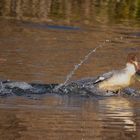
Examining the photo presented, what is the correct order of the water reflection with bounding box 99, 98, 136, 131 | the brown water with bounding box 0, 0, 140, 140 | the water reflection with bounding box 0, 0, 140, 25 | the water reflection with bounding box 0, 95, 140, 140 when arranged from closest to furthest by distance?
1. the water reflection with bounding box 0, 95, 140, 140
2. the brown water with bounding box 0, 0, 140, 140
3. the water reflection with bounding box 99, 98, 136, 131
4. the water reflection with bounding box 0, 0, 140, 25

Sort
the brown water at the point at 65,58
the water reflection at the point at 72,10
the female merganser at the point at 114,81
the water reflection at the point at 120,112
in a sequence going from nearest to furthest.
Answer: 1. the brown water at the point at 65,58
2. the water reflection at the point at 120,112
3. the female merganser at the point at 114,81
4. the water reflection at the point at 72,10

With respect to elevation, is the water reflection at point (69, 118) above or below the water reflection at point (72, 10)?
above

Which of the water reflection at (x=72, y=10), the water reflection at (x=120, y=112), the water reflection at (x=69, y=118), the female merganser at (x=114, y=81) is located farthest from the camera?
the water reflection at (x=72, y=10)

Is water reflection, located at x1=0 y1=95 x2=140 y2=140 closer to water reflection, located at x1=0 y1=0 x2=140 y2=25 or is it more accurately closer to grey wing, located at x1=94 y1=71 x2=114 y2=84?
grey wing, located at x1=94 y1=71 x2=114 y2=84

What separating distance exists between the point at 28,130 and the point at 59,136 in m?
0.40

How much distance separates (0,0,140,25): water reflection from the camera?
71.8 ft

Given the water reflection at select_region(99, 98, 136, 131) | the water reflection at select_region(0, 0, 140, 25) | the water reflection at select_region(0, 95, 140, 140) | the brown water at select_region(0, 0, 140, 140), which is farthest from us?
the water reflection at select_region(0, 0, 140, 25)

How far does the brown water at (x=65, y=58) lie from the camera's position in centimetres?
938

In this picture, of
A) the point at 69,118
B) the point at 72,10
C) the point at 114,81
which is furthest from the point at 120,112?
the point at 72,10

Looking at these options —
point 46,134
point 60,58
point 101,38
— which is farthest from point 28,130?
point 101,38

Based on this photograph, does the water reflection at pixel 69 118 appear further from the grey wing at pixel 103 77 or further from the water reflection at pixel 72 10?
the water reflection at pixel 72 10

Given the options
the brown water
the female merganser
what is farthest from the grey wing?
the brown water

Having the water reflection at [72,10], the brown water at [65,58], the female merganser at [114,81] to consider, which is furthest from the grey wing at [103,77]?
the water reflection at [72,10]

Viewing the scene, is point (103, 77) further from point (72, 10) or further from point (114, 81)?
point (72, 10)
